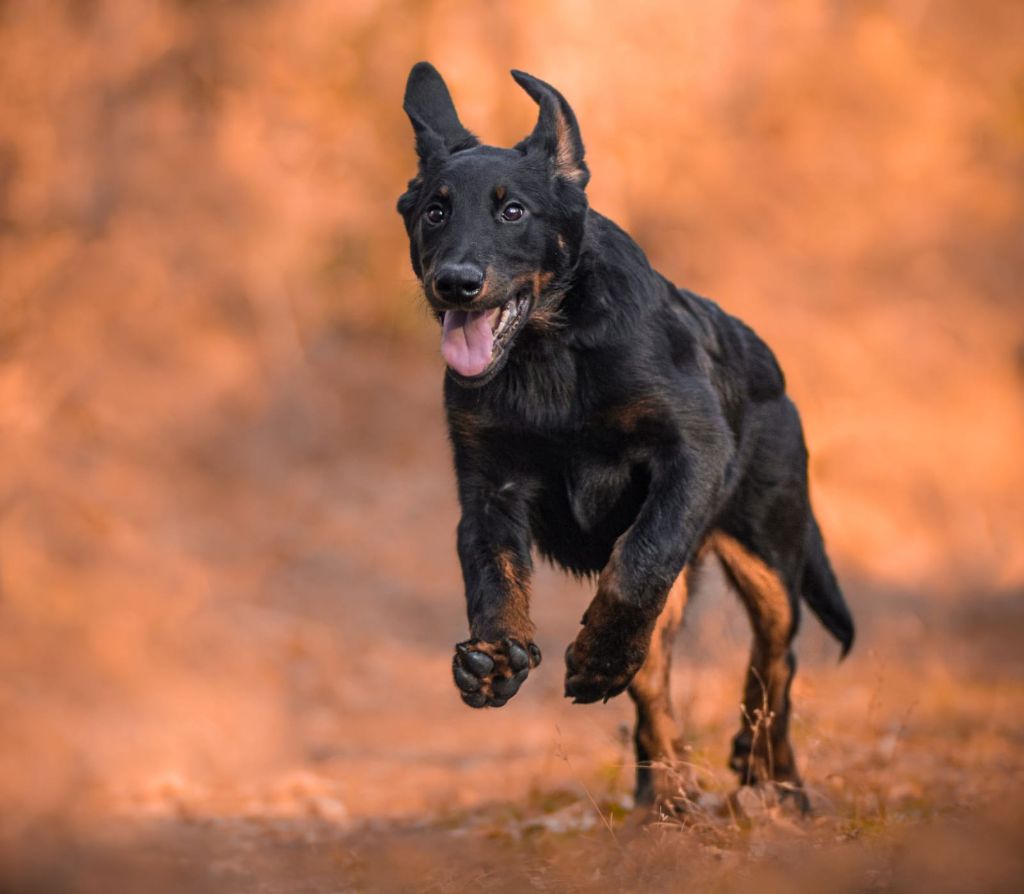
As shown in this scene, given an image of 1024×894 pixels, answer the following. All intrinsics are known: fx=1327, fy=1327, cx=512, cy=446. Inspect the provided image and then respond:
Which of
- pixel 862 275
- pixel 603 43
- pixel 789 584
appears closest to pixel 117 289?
pixel 603 43

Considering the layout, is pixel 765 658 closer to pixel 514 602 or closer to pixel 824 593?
pixel 824 593

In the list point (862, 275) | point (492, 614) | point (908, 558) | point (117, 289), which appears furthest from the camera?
point (862, 275)

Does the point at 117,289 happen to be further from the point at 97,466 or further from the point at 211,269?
the point at 97,466

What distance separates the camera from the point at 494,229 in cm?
419

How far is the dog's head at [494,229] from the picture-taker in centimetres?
404

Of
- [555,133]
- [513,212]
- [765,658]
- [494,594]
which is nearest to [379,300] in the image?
[765,658]

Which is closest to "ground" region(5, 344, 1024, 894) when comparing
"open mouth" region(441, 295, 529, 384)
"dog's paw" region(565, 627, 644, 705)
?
"dog's paw" region(565, 627, 644, 705)

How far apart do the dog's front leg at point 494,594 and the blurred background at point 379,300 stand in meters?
5.87

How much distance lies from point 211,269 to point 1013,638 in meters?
9.34

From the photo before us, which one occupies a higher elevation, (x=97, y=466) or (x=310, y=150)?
(x=310, y=150)

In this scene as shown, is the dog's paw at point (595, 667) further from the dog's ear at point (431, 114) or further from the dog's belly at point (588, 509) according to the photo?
A: the dog's ear at point (431, 114)

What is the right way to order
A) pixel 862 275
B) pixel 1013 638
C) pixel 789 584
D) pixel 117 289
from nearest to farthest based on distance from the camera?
pixel 789 584
pixel 1013 638
pixel 117 289
pixel 862 275

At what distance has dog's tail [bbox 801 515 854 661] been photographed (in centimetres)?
583

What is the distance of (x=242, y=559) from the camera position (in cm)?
1278
